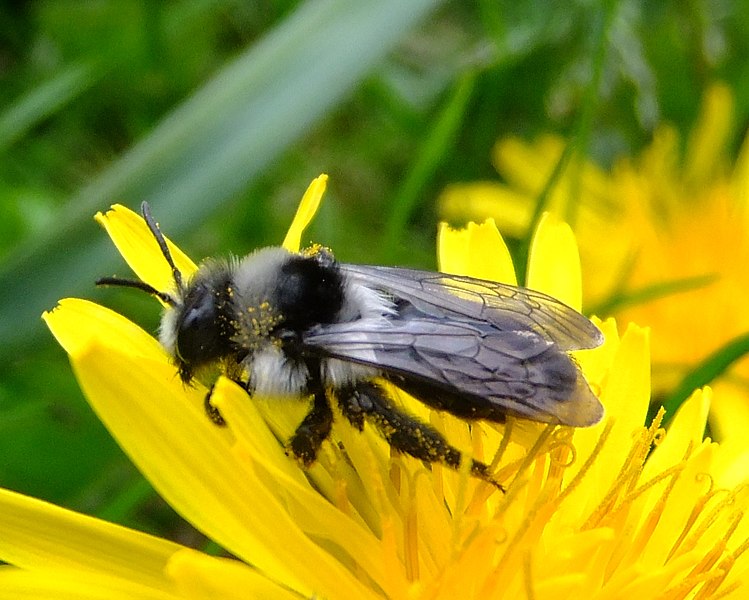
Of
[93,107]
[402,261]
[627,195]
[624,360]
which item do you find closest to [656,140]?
[627,195]

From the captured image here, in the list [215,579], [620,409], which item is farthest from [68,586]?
[620,409]

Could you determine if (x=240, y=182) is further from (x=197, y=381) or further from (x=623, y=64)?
(x=623, y=64)

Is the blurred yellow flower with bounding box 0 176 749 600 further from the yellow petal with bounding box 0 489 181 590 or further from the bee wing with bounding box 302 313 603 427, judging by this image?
the bee wing with bounding box 302 313 603 427

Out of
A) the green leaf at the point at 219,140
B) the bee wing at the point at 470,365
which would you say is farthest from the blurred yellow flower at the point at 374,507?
the green leaf at the point at 219,140

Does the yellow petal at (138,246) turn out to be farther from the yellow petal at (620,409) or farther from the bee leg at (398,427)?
the yellow petal at (620,409)

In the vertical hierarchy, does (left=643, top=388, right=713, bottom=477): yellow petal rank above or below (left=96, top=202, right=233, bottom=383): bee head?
below

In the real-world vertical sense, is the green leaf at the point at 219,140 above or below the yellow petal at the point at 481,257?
above

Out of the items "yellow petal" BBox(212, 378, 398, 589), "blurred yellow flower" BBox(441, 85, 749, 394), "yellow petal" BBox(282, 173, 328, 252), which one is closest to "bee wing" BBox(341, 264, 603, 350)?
"yellow petal" BBox(282, 173, 328, 252)
